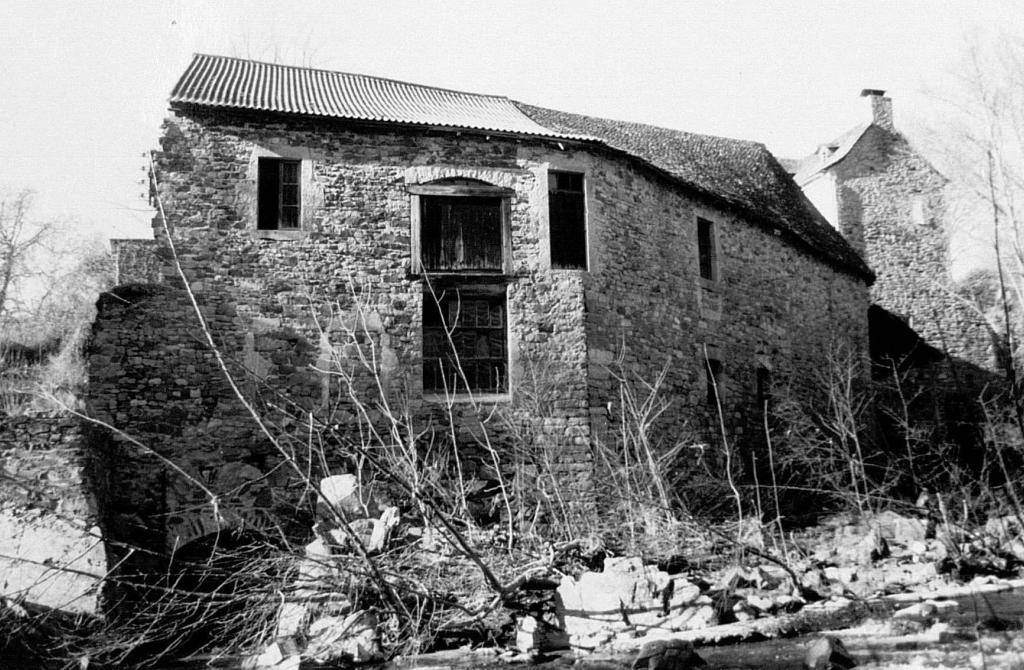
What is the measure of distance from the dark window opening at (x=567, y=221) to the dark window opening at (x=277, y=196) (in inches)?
160

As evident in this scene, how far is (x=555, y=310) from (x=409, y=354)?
96.1 inches

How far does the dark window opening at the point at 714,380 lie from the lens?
16.6 metres

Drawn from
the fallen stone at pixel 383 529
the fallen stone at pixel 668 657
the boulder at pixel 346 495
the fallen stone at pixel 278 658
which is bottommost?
the fallen stone at pixel 278 658

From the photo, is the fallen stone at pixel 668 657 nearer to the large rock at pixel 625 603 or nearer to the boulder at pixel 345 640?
the large rock at pixel 625 603

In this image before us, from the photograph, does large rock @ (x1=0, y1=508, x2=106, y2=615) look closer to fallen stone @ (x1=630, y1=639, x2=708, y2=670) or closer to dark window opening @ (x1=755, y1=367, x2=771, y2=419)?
fallen stone @ (x1=630, y1=639, x2=708, y2=670)

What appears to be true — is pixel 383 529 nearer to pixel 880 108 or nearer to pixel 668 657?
pixel 668 657

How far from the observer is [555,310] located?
1432cm

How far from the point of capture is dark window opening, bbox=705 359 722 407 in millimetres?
16641

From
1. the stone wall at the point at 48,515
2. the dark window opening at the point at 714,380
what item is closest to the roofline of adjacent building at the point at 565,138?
the dark window opening at the point at 714,380

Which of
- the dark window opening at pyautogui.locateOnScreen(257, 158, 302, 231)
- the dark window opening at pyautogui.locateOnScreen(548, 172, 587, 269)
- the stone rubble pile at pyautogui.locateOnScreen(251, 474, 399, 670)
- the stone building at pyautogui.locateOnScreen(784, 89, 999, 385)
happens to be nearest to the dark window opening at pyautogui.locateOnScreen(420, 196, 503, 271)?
the dark window opening at pyautogui.locateOnScreen(548, 172, 587, 269)

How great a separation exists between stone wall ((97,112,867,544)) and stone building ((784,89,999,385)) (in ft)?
44.3

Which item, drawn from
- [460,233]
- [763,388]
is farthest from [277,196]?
[763,388]

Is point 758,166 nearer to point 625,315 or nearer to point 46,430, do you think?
point 625,315

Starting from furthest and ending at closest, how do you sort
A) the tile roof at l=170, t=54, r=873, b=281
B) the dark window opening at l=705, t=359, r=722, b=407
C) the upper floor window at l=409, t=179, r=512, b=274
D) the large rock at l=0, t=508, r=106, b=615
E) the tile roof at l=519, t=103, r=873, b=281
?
1. the tile roof at l=519, t=103, r=873, b=281
2. the dark window opening at l=705, t=359, r=722, b=407
3. the tile roof at l=170, t=54, r=873, b=281
4. the upper floor window at l=409, t=179, r=512, b=274
5. the large rock at l=0, t=508, r=106, b=615
